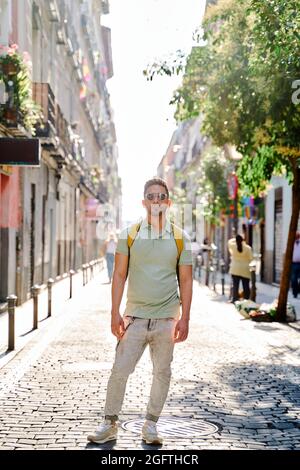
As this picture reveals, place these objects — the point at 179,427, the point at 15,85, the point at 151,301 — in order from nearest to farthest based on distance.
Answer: the point at 151,301, the point at 179,427, the point at 15,85

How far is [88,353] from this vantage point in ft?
32.8

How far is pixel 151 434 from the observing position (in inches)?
214

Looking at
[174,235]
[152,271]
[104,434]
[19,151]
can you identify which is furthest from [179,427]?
[19,151]

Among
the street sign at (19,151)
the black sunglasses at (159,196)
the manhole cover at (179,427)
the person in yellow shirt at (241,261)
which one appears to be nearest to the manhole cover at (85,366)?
the manhole cover at (179,427)

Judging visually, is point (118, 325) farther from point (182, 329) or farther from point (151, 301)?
point (182, 329)

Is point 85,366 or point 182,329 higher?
point 182,329

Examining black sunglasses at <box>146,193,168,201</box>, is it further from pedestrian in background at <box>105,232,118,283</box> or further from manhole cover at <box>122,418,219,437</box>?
pedestrian in background at <box>105,232,118,283</box>

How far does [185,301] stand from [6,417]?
1920mm

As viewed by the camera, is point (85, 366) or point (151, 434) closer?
point (151, 434)

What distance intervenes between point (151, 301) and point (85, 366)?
12.3 ft

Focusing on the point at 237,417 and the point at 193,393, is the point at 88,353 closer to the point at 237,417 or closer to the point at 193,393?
the point at 193,393

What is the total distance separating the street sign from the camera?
10.9 metres

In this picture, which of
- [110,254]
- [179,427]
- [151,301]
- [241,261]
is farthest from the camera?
[110,254]
